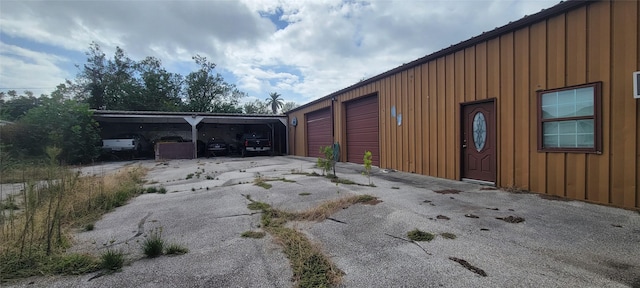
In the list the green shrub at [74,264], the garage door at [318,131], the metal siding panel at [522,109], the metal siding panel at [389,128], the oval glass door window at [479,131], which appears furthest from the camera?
the garage door at [318,131]

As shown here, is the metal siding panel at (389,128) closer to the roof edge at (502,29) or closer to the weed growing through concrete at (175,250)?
the roof edge at (502,29)

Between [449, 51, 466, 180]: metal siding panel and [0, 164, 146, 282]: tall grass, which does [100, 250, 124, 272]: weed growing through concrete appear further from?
[449, 51, 466, 180]: metal siding panel

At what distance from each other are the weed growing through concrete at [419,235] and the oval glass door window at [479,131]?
421 centimetres

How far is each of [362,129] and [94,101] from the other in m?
31.8

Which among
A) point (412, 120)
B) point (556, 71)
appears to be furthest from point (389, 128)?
Answer: point (556, 71)

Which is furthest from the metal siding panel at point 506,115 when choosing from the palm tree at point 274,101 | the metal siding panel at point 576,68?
the palm tree at point 274,101

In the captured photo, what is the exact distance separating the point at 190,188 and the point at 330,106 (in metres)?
8.03

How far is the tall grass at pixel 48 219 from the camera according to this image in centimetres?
265

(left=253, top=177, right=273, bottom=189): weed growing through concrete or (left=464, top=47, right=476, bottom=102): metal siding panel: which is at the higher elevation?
(left=464, top=47, right=476, bottom=102): metal siding panel

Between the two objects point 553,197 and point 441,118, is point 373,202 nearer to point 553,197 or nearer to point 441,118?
point 553,197

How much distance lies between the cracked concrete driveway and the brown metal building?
0.66 m

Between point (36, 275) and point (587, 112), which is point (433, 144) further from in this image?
point (36, 275)

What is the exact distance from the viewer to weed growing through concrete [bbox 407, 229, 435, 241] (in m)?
3.19

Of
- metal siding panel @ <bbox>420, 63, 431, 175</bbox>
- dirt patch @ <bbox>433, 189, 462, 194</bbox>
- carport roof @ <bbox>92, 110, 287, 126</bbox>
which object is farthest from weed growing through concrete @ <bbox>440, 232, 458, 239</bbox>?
carport roof @ <bbox>92, 110, 287, 126</bbox>
